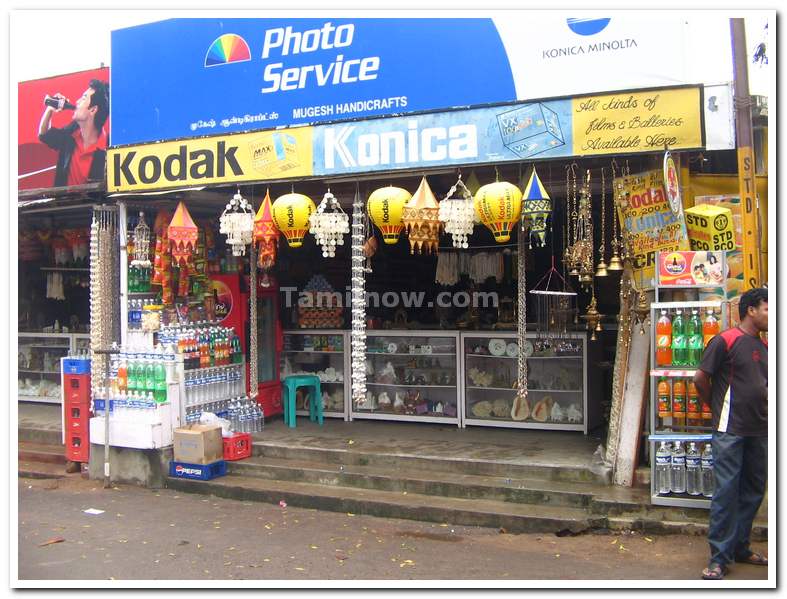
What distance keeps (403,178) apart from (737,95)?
3227mm

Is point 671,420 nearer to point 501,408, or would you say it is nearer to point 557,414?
point 557,414

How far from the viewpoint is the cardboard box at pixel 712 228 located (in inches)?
249

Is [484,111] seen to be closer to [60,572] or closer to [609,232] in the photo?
[609,232]

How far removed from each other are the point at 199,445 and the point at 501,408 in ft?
12.2

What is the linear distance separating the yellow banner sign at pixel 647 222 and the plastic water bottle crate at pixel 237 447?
180 inches

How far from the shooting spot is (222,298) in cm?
952

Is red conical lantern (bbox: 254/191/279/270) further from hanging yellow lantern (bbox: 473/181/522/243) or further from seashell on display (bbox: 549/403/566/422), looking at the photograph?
seashell on display (bbox: 549/403/566/422)

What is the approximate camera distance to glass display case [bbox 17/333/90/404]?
11.8 meters

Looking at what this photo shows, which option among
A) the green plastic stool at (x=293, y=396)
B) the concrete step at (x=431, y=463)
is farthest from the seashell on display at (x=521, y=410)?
the green plastic stool at (x=293, y=396)

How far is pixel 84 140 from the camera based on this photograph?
38.0 ft

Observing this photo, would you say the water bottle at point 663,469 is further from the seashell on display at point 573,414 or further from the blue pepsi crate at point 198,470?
the blue pepsi crate at point 198,470

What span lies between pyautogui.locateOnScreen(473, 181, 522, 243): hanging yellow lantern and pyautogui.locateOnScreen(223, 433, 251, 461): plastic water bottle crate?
3.80 metres

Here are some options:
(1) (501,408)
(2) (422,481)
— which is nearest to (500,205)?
(2) (422,481)

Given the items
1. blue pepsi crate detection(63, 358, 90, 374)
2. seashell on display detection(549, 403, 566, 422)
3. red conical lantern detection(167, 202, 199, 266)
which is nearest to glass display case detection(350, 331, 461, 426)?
seashell on display detection(549, 403, 566, 422)
